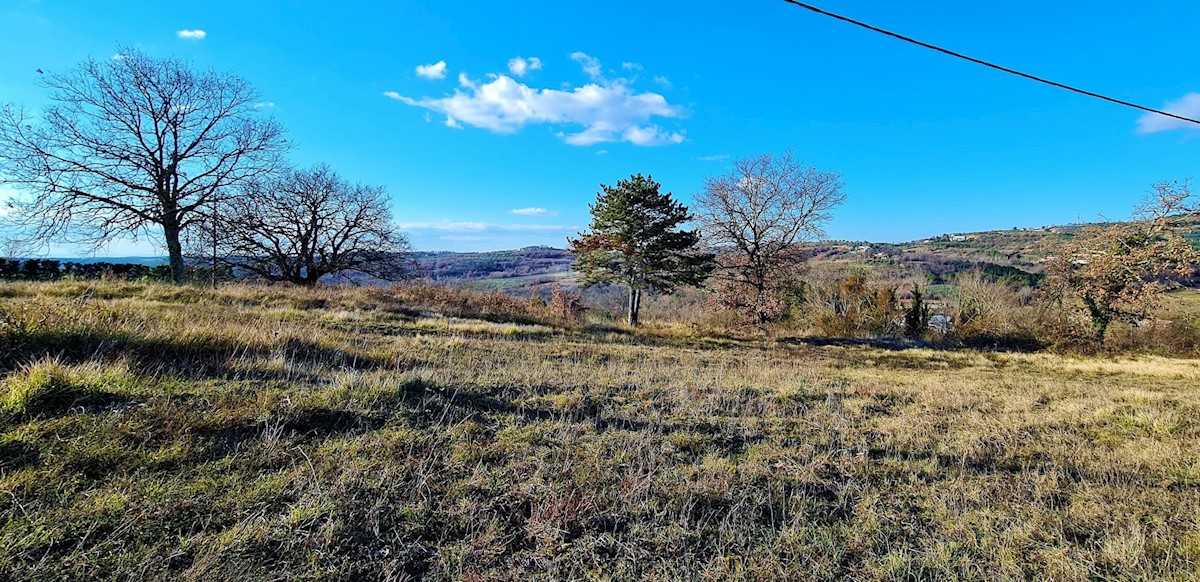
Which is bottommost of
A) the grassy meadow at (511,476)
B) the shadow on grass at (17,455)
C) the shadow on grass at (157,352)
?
the grassy meadow at (511,476)

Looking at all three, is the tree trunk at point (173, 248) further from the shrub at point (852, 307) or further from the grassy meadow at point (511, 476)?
the shrub at point (852, 307)

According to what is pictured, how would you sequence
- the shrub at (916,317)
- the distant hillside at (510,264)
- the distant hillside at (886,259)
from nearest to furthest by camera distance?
the shrub at (916,317)
the distant hillside at (886,259)
the distant hillside at (510,264)

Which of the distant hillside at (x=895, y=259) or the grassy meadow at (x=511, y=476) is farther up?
the distant hillside at (x=895, y=259)

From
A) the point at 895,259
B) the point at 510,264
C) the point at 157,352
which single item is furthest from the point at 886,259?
the point at 510,264

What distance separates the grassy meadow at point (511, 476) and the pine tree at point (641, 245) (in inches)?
640

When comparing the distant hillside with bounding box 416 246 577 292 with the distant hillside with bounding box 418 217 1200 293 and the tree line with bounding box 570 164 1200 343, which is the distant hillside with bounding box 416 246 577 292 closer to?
the distant hillside with bounding box 418 217 1200 293

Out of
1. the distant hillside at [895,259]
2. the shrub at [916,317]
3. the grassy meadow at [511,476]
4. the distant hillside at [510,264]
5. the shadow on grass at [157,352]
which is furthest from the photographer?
the distant hillside at [510,264]

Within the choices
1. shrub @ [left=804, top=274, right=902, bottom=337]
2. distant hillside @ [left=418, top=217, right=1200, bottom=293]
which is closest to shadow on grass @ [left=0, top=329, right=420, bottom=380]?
distant hillside @ [left=418, top=217, right=1200, bottom=293]

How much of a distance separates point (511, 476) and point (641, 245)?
773 inches

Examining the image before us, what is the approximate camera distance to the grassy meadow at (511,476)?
2.35 metres

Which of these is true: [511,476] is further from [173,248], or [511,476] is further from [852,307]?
[852,307]

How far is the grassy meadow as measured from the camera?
235 cm

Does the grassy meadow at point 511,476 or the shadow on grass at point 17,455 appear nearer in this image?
the grassy meadow at point 511,476

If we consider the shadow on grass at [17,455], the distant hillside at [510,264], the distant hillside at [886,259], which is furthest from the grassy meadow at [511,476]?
the distant hillside at [510,264]
